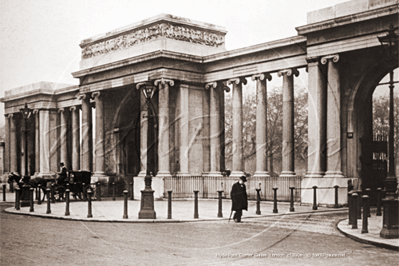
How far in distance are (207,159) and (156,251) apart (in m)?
21.3

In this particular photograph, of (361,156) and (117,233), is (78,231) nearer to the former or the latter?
(117,233)

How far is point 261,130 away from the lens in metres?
29.4

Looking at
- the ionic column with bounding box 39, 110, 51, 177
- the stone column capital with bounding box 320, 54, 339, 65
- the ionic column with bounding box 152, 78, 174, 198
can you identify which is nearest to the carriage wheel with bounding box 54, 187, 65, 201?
the ionic column with bounding box 152, 78, 174, 198

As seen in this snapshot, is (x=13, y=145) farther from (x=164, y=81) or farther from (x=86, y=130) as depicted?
(x=164, y=81)

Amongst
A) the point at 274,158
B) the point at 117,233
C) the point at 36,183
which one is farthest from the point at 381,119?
the point at 117,233

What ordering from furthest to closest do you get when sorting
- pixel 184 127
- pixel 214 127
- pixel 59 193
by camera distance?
pixel 214 127 < pixel 184 127 < pixel 59 193

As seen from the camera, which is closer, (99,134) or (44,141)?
(99,134)

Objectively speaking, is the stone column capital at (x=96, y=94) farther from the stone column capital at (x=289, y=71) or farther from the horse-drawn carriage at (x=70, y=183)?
the stone column capital at (x=289, y=71)

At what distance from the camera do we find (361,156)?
25219 millimetres

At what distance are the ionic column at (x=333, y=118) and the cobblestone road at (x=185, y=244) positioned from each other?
7.13 meters

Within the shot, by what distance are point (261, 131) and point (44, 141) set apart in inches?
958

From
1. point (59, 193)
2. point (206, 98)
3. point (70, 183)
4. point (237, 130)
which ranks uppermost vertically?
point (206, 98)

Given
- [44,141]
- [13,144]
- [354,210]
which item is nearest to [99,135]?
[44,141]

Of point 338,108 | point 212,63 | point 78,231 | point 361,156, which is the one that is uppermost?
point 212,63
